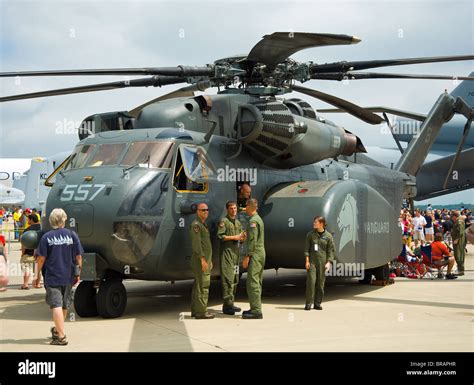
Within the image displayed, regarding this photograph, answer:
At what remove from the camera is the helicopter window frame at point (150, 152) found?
959cm

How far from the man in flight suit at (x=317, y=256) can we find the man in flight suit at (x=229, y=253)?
1.22 metres

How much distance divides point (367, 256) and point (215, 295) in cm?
289

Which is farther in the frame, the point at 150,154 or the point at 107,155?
the point at 107,155

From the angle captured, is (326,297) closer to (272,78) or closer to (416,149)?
(272,78)

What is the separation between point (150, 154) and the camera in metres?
9.67

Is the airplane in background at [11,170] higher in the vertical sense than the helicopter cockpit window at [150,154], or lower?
lower

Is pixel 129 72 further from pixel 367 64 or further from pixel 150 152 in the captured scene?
pixel 367 64

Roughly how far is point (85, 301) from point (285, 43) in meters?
4.80

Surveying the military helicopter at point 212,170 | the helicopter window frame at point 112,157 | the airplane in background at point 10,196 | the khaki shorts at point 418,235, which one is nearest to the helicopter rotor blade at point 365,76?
the military helicopter at point 212,170

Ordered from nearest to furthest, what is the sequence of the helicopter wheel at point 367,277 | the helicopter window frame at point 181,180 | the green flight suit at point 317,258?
the helicopter window frame at point 181,180
the green flight suit at point 317,258
the helicopter wheel at point 367,277

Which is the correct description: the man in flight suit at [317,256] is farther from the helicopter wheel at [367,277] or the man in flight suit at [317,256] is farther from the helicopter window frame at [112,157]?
the helicopter wheel at [367,277]

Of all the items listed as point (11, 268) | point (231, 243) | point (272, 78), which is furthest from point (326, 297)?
point (11, 268)

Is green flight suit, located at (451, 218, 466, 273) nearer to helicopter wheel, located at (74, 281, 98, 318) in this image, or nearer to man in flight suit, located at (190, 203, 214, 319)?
man in flight suit, located at (190, 203, 214, 319)

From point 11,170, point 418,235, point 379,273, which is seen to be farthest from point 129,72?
point 11,170
